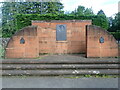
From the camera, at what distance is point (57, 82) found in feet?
13.6

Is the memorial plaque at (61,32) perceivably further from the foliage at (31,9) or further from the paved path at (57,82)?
the foliage at (31,9)

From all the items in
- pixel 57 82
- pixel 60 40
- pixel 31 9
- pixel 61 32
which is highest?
pixel 31 9

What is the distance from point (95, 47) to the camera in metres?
5.75

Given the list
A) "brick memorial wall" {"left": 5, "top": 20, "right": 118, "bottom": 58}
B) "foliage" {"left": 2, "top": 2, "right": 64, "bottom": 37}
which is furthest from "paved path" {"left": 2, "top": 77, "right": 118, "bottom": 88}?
"foliage" {"left": 2, "top": 2, "right": 64, "bottom": 37}

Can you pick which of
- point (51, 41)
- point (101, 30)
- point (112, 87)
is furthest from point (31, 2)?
point (112, 87)

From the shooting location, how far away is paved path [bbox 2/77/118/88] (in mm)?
3873

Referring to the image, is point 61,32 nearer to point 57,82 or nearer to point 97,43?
point 97,43

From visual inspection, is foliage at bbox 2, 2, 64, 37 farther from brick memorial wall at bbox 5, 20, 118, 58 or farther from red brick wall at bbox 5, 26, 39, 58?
red brick wall at bbox 5, 26, 39, 58

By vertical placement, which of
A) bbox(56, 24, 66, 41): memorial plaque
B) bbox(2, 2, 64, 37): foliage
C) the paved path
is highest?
bbox(2, 2, 64, 37): foliage

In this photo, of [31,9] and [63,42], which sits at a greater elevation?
[31,9]

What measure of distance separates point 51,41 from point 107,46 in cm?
290

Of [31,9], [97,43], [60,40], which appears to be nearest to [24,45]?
[60,40]

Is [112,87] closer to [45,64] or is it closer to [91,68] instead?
[91,68]

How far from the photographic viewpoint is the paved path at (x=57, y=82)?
3873mm
